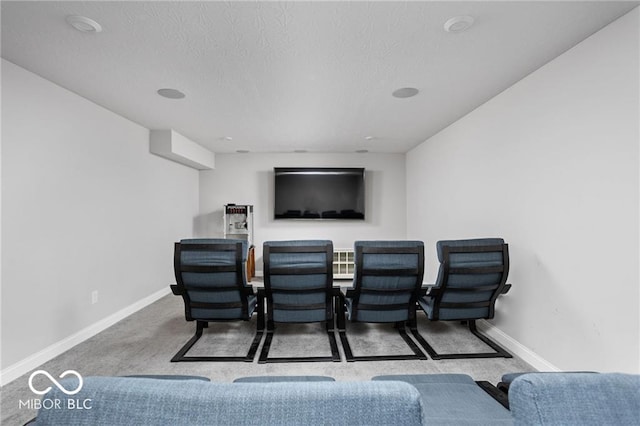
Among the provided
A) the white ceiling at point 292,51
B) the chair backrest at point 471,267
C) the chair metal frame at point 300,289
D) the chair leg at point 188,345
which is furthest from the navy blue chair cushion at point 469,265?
the chair leg at point 188,345

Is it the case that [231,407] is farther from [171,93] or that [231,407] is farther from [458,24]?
[171,93]

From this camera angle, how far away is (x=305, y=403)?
549mm

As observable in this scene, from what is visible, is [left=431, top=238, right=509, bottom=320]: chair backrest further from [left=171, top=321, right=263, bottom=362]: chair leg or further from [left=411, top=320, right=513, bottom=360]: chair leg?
[left=171, top=321, right=263, bottom=362]: chair leg

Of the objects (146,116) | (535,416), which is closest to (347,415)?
(535,416)

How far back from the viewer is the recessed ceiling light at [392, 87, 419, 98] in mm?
2711

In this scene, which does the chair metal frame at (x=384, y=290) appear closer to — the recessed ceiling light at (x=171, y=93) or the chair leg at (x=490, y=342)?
the chair leg at (x=490, y=342)

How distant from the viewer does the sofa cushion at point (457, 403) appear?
1.07 meters

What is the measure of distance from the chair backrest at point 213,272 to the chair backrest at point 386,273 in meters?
1.00

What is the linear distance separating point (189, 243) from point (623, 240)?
310 centimetres

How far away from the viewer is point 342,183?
5594 mm

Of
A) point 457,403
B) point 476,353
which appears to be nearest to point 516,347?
point 476,353

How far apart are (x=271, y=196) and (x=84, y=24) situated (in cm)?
411

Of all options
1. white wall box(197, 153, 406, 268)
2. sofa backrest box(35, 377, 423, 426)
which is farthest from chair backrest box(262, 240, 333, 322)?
white wall box(197, 153, 406, 268)

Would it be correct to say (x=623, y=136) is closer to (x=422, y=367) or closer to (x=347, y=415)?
(x=422, y=367)
